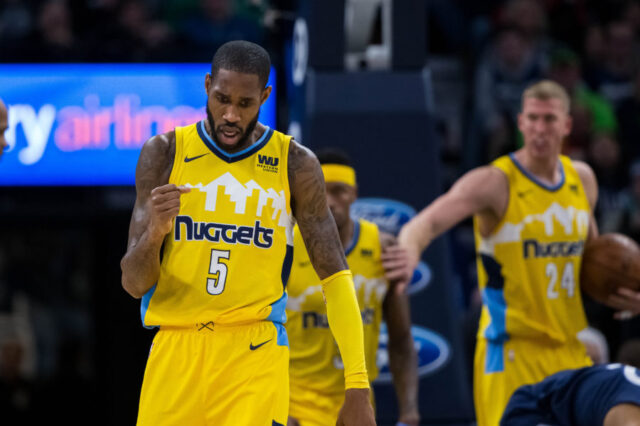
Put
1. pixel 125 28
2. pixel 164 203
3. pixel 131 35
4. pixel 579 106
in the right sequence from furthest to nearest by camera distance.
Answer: pixel 579 106 → pixel 125 28 → pixel 131 35 → pixel 164 203

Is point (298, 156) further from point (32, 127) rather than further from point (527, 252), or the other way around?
point (32, 127)

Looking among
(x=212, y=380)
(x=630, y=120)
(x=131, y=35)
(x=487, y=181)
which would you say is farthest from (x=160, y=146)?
(x=630, y=120)

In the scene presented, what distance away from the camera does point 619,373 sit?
4414 millimetres

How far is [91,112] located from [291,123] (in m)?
1.76

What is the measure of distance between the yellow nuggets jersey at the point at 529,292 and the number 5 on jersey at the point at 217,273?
227 cm

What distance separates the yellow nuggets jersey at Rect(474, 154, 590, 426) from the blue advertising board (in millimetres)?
3324

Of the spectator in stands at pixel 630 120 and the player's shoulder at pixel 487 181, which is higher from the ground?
the spectator in stands at pixel 630 120

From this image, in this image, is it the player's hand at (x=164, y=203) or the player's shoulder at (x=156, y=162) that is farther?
the player's shoulder at (x=156, y=162)

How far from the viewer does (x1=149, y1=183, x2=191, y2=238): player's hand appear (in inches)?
146

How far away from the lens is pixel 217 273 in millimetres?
3949

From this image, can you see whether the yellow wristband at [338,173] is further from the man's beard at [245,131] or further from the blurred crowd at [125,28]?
the blurred crowd at [125,28]

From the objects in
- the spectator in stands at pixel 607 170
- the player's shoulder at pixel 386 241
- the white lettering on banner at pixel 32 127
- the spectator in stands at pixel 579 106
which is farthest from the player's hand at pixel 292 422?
the spectator in stands at pixel 579 106

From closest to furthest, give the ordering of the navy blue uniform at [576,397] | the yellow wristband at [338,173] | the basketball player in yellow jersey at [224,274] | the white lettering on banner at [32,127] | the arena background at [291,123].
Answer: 1. the basketball player in yellow jersey at [224,274]
2. the navy blue uniform at [576,397]
3. the yellow wristband at [338,173]
4. the arena background at [291,123]
5. the white lettering on banner at [32,127]

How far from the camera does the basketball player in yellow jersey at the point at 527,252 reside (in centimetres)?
568
